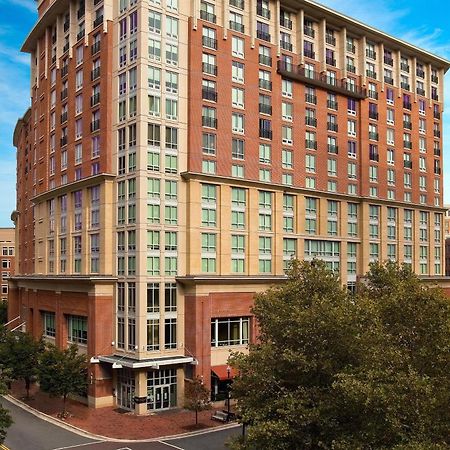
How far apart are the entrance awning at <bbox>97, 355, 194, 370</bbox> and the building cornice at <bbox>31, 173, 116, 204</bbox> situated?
16331 millimetres

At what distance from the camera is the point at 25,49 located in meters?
76.2

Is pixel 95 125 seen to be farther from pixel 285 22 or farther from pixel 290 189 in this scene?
pixel 285 22

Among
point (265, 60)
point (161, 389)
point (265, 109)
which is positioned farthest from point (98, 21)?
point (161, 389)

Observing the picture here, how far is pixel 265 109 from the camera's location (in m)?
60.1

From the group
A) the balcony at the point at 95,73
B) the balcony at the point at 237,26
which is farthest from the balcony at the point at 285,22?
the balcony at the point at 95,73

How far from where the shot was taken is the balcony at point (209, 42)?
55.5m

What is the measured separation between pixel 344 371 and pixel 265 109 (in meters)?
38.8

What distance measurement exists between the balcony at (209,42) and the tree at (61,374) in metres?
30.5

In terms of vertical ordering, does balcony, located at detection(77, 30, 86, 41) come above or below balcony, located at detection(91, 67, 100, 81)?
above

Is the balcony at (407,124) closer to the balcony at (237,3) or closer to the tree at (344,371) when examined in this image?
the balcony at (237,3)

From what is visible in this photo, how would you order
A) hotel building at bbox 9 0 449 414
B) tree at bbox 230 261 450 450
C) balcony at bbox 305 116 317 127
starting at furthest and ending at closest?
balcony at bbox 305 116 317 127 → hotel building at bbox 9 0 449 414 → tree at bbox 230 261 450 450

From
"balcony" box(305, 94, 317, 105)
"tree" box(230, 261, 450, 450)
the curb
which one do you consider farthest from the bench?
"balcony" box(305, 94, 317, 105)

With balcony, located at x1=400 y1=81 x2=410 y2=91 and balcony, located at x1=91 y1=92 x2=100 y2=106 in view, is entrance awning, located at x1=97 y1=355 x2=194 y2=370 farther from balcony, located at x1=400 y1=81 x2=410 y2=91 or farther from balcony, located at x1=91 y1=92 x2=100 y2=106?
balcony, located at x1=400 y1=81 x2=410 y2=91

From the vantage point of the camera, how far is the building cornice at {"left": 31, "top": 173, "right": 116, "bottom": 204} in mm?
54237
